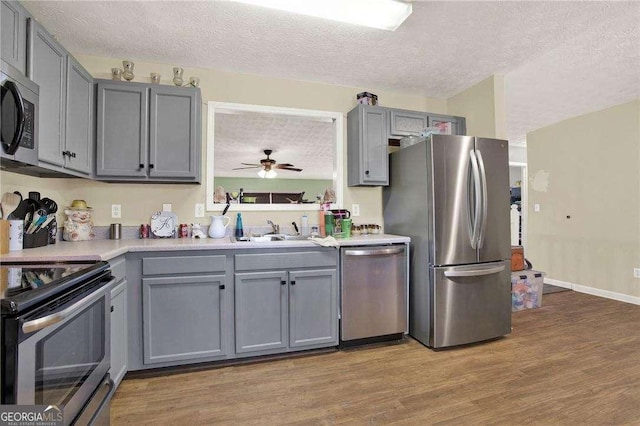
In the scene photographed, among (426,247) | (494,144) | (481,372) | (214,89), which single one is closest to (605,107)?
(494,144)

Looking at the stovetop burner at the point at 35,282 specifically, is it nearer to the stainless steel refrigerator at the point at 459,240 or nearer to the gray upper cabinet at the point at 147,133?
the gray upper cabinet at the point at 147,133

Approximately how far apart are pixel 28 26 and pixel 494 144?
3.24 meters

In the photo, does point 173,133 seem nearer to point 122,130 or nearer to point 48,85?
point 122,130

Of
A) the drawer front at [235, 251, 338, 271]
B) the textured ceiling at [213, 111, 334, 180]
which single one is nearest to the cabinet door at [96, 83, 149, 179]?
the drawer front at [235, 251, 338, 271]

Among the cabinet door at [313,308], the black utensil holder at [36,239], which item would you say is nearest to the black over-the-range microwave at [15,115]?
the black utensil holder at [36,239]

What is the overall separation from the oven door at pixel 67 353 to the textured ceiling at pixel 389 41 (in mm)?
1854

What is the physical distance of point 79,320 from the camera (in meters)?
1.29

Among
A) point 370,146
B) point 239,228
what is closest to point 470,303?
point 370,146

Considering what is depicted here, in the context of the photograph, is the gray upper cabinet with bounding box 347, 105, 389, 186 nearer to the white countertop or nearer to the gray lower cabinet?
the white countertop

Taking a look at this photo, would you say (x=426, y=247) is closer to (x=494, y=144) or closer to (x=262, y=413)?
(x=494, y=144)

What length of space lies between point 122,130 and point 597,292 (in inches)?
225

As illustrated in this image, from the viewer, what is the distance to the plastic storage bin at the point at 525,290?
3.65 metres

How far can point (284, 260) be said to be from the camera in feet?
7.96

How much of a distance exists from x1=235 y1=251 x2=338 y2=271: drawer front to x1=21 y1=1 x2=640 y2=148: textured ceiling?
1.64 metres
